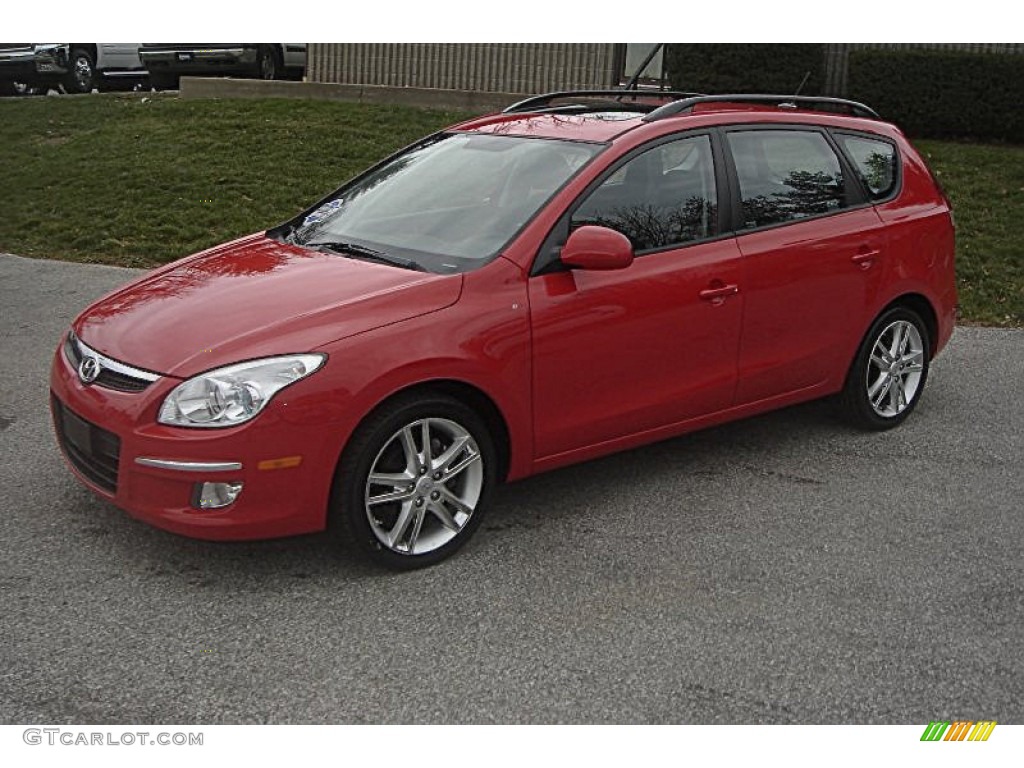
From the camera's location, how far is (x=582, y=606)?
442 centimetres

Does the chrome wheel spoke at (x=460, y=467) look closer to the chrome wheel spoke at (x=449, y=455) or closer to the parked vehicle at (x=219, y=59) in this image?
the chrome wheel spoke at (x=449, y=455)

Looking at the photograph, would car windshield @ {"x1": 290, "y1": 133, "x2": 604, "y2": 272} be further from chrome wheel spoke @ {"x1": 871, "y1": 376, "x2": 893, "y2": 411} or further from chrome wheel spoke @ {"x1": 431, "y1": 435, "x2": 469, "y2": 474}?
chrome wheel spoke @ {"x1": 871, "y1": 376, "x2": 893, "y2": 411}

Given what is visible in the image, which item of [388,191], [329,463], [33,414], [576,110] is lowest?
[33,414]

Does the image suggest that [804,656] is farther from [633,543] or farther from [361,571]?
[361,571]

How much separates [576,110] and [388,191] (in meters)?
1.01

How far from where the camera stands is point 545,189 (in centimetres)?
518

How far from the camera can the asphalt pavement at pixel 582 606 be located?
3.79 m

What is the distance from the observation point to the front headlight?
4266 mm

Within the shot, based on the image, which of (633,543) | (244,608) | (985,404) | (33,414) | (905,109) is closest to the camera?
(244,608)

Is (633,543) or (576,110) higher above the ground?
(576,110)

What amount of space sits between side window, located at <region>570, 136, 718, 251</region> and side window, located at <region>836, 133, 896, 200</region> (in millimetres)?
1087

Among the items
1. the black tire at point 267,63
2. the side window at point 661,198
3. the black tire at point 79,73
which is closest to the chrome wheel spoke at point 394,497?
the side window at point 661,198

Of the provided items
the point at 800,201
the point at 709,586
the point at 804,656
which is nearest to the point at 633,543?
the point at 709,586

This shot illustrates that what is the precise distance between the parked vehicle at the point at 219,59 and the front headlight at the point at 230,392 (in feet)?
54.5
